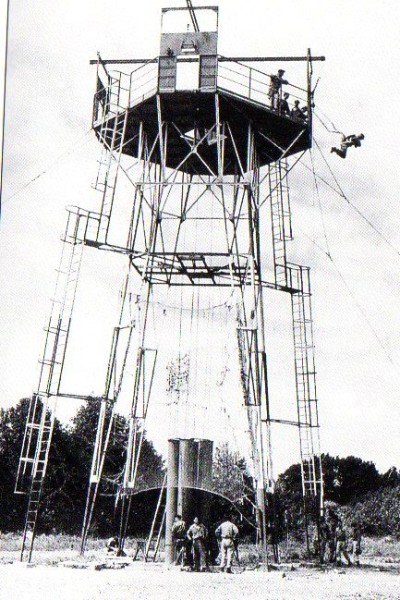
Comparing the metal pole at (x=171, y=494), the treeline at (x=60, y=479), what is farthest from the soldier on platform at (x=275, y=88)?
the treeline at (x=60, y=479)

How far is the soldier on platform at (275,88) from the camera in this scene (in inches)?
957

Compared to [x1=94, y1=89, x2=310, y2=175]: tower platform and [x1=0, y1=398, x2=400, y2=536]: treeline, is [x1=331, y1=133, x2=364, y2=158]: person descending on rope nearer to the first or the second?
[x1=94, y1=89, x2=310, y2=175]: tower platform

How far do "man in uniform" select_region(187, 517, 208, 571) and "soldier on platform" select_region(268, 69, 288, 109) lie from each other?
1286cm

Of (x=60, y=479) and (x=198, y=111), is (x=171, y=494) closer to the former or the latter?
(x=198, y=111)

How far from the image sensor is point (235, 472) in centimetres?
2422

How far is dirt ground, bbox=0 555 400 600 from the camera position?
1488 centimetres

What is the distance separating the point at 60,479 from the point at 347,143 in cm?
4269

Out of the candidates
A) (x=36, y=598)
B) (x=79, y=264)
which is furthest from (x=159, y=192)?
(x=36, y=598)

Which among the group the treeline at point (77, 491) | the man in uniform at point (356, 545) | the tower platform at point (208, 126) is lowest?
the man in uniform at point (356, 545)

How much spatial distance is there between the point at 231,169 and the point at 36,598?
17357 mm

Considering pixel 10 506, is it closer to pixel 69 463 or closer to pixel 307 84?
pixel 69 463

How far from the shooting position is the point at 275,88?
24.6 meters

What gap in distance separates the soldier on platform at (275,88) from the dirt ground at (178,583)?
550 inches

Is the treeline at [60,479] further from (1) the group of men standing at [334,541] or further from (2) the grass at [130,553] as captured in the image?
(1) the group of men standing at [334,541]
